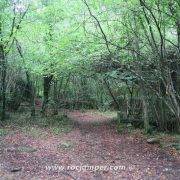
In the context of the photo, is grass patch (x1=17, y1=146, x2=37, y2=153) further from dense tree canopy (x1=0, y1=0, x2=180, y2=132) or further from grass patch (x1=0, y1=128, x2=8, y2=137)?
dense tree canopy (x1=0, y1=0, x2=180, y2=132)

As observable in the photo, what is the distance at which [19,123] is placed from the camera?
66.5 feet

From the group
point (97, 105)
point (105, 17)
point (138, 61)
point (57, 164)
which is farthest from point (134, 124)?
point (97, 105)

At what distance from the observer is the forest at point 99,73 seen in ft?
36.5

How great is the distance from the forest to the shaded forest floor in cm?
3

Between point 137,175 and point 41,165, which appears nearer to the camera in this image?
point 137,175

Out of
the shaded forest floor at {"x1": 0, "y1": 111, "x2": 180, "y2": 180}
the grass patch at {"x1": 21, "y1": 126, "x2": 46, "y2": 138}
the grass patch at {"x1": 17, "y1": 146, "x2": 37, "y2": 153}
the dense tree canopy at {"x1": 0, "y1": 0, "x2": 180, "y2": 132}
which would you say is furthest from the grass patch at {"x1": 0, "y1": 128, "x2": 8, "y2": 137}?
the dense tree canopy at {"x1": 0, "y1": 0, "x2": 180, "y2": 132}

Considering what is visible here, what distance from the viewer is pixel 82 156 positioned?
12648mm

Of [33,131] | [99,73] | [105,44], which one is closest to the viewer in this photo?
[105,44]

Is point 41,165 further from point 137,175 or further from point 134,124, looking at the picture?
point 134,124

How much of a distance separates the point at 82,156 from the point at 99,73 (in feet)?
30.7

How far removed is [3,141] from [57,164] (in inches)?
167

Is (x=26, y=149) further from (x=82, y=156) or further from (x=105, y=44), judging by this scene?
(x=105, y=44)

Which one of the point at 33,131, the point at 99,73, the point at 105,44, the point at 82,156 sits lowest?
the point at 82,156

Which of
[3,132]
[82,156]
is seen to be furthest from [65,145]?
[3,132]
